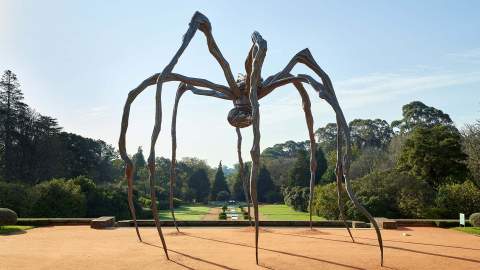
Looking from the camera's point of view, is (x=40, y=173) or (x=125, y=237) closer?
(x=125, y=237)

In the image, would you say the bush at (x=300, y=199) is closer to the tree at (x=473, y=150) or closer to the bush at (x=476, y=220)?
the tree at (x=473, y=150)

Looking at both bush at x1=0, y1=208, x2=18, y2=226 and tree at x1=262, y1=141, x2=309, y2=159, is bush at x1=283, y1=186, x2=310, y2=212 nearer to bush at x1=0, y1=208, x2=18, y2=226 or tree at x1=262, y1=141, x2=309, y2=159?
bush at x1=0, y1=208, x2=18, y2=226

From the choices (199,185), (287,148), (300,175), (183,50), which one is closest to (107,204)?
(183,50)

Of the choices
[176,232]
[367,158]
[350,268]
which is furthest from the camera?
[367,158]

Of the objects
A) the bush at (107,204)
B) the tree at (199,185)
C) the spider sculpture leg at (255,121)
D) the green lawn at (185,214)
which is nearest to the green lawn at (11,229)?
the spider sculpture leg at (255,121)

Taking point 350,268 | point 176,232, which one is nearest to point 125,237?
point 176,232

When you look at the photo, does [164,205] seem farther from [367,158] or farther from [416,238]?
[416,238]

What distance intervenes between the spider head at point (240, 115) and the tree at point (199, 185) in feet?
196

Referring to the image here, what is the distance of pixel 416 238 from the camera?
1555cm

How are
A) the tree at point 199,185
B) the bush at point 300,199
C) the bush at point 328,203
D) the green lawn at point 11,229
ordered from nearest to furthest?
the green lawn at point 11,229, the bush at point 328,203, the bush at point 300,199, the tree at point 199,185

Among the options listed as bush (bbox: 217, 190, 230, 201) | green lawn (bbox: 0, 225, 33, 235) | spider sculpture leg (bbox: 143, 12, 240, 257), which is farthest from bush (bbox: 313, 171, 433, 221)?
bush (bbox: 217, 190, 230, 201)

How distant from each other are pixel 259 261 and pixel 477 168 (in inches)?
1199

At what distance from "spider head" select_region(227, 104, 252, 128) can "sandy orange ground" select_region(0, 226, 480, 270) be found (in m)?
3.67

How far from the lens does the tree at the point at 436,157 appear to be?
34.9m
